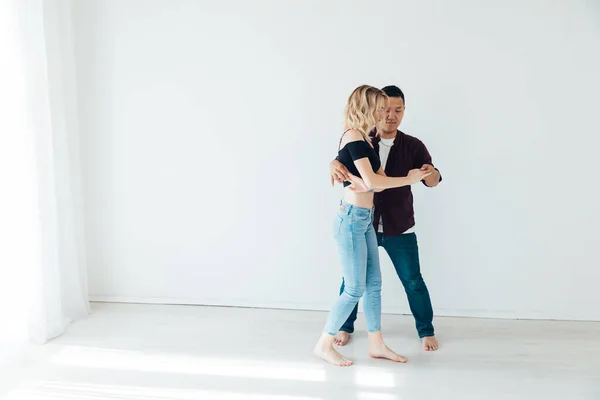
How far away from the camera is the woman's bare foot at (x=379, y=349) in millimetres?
2879

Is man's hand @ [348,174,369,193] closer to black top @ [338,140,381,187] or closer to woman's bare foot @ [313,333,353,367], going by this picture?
black top @ [338,140,381,187]

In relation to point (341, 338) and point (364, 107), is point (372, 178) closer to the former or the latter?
point (364, 107)

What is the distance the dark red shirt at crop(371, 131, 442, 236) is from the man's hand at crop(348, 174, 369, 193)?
13.4 inches

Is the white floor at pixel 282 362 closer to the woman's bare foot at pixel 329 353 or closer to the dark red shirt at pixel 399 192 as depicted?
the woman's bare foot at pixel 329 353

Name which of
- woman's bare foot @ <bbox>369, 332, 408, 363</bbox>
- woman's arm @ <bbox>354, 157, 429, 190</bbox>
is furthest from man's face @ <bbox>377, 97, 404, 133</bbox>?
woman's bare foot @ <bbox>369, 332, 408, 363</bbox>

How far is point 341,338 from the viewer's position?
10.2 feet

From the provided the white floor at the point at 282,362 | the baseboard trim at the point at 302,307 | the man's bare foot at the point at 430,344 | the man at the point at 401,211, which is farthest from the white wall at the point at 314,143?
the man's bare foot at the point at 430,344

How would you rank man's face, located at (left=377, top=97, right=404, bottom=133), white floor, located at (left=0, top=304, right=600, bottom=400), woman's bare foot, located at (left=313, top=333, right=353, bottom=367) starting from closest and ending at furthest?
1. white floor, located at (left=0, top=304, right=600, bottom=400)
2. woman's bare foot, located at (left=313, top=333, right=353, bottom=367)
3. man's face, located at (left=377, top=97, right=404, bottom=133)

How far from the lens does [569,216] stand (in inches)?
132

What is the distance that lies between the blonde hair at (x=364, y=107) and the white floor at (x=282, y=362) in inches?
43.4

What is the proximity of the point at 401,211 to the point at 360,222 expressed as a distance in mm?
347

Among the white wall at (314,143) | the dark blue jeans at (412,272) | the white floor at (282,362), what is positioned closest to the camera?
the white floor at (282,362)

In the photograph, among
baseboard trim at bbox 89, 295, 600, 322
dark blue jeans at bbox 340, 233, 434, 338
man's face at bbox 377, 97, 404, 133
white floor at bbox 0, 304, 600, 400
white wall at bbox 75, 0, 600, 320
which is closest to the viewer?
white floor at bbox 0, 304, 600, 400

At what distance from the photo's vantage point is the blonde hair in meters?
2.67
